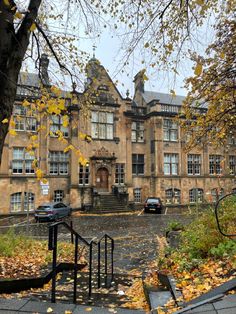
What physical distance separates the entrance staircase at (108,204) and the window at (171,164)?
738 centimetres

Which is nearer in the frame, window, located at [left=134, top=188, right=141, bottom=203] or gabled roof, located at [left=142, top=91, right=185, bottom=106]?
window, located at [left=134, top=188, right=141, bottom=203]

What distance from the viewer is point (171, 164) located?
34625mm

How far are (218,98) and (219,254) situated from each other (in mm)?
6400

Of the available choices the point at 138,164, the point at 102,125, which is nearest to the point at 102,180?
the point at 138,164

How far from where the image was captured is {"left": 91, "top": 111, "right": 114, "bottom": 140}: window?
31.4 meters

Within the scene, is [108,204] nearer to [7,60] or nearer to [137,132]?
[137,132]

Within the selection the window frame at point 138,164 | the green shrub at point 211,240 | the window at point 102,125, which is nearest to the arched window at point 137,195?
the window frame at point 138,164

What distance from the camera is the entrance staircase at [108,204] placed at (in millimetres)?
28578

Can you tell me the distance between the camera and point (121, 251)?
11.4m

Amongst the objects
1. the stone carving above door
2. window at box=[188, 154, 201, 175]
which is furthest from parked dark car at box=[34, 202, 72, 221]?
window at box=[188, 154, 201, 175]

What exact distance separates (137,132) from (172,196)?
847cm

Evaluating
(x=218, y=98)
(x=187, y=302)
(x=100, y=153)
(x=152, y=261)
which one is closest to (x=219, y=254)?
(x=187, y=302)

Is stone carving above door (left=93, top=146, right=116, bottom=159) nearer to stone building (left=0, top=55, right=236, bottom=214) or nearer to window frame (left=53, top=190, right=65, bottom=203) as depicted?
stone building (left=0, top=55, right=236, bottom=214)

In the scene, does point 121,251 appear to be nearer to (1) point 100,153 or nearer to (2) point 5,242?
(2) point 5,242
